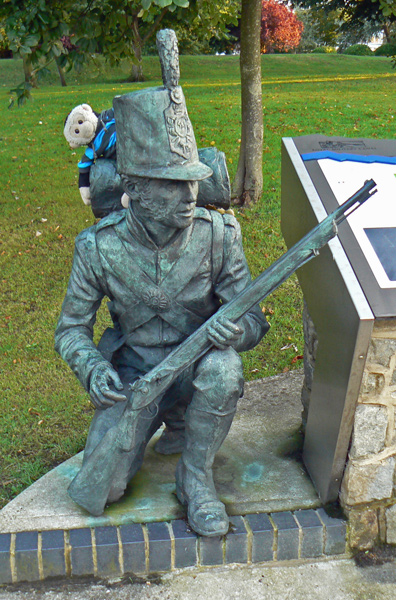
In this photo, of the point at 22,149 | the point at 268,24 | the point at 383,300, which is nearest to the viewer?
the point at 383,300

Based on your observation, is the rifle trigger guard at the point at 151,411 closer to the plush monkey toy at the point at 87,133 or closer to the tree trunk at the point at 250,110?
the plush monkey toy at the point at 87,133

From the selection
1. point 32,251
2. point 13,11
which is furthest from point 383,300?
point 32,251

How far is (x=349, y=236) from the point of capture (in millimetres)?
3018

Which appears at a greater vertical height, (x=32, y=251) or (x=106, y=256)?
(x=106, y=256)

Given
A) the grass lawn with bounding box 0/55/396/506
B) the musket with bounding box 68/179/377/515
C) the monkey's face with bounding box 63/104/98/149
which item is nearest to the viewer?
the musket with bounding box 68/179/377/515

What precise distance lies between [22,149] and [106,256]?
9.06m

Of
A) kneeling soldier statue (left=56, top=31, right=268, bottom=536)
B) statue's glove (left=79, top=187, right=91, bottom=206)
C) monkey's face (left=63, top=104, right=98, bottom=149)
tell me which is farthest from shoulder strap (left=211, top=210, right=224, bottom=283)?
monkey's face (left=63, top=104, right=98, bottom=149)

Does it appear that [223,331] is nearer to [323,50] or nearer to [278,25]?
[278,25]

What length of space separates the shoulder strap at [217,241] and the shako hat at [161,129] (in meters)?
0.37

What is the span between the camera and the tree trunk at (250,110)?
724cm

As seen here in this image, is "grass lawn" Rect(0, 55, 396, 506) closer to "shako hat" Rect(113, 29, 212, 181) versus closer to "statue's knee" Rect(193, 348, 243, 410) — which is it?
"statue's knee" Rect(193, 348, 243, 410)

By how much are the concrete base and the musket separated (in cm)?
14

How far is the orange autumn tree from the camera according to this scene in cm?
2620

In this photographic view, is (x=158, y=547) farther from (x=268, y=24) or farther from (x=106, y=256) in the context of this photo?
(x=268, y=24)
